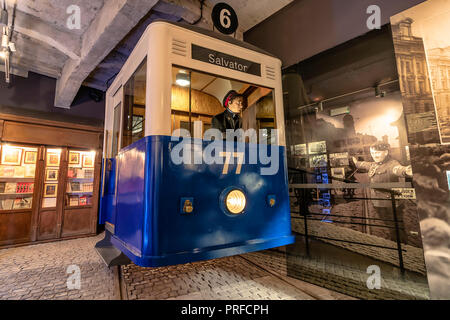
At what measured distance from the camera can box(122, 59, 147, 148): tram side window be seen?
2.42 meters

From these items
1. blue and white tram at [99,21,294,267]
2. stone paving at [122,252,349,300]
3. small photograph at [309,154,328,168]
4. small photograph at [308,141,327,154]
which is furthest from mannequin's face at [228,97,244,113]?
small photograph at [308,141,327,154]

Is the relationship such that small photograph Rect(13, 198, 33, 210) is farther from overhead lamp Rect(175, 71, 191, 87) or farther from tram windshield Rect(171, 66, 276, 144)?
overhead lamp Rect(175, 71, 191, 87)

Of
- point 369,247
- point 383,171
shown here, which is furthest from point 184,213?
point 383,171

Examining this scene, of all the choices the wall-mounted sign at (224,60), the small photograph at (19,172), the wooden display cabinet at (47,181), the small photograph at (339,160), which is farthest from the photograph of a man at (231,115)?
the small photograph at (19,172)

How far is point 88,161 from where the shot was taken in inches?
237

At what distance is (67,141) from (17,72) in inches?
79.2

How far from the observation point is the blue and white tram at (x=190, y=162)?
6.51 feet

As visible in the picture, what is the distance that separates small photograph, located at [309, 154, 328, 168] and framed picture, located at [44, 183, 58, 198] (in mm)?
5996

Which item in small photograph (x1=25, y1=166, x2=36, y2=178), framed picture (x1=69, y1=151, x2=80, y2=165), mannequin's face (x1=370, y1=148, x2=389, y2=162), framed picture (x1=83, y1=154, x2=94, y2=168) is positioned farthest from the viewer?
framed picture (x1=83, y1=154, x2=94, y2=168)

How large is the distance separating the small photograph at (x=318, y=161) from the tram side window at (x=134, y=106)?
139 inches

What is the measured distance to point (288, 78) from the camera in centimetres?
405

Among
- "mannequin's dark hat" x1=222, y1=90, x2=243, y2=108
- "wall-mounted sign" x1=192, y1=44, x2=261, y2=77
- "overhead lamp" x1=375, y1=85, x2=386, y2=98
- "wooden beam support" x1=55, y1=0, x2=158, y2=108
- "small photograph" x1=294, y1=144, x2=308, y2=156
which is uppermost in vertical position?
"wooden beam support" x1=55, y1=0, x2=158, y2=108

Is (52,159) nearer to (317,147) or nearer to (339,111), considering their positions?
(317,147)

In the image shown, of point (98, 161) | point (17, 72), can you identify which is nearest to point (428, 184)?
point (98, 161)
